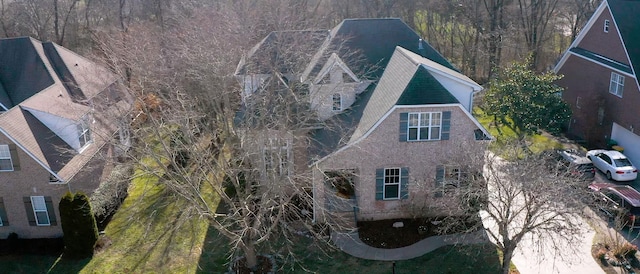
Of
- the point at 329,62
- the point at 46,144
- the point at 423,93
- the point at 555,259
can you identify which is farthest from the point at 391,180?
the point at 46,144

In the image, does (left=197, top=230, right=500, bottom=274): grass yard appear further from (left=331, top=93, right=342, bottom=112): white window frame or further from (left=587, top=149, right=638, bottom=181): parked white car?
(left=587, top=149, right=638, bottom=181): parked white car

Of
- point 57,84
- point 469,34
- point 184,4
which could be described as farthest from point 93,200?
point 469,34

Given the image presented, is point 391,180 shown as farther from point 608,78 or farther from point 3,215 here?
point 3,215

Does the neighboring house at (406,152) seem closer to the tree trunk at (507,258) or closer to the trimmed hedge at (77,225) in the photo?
the tree trunk at (507,258)

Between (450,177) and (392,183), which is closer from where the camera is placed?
(450,177)

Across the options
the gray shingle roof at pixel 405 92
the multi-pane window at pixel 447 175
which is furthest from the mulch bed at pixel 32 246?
the multi-pane window at pixel 447 175

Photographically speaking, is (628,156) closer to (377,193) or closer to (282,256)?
(377,193)
